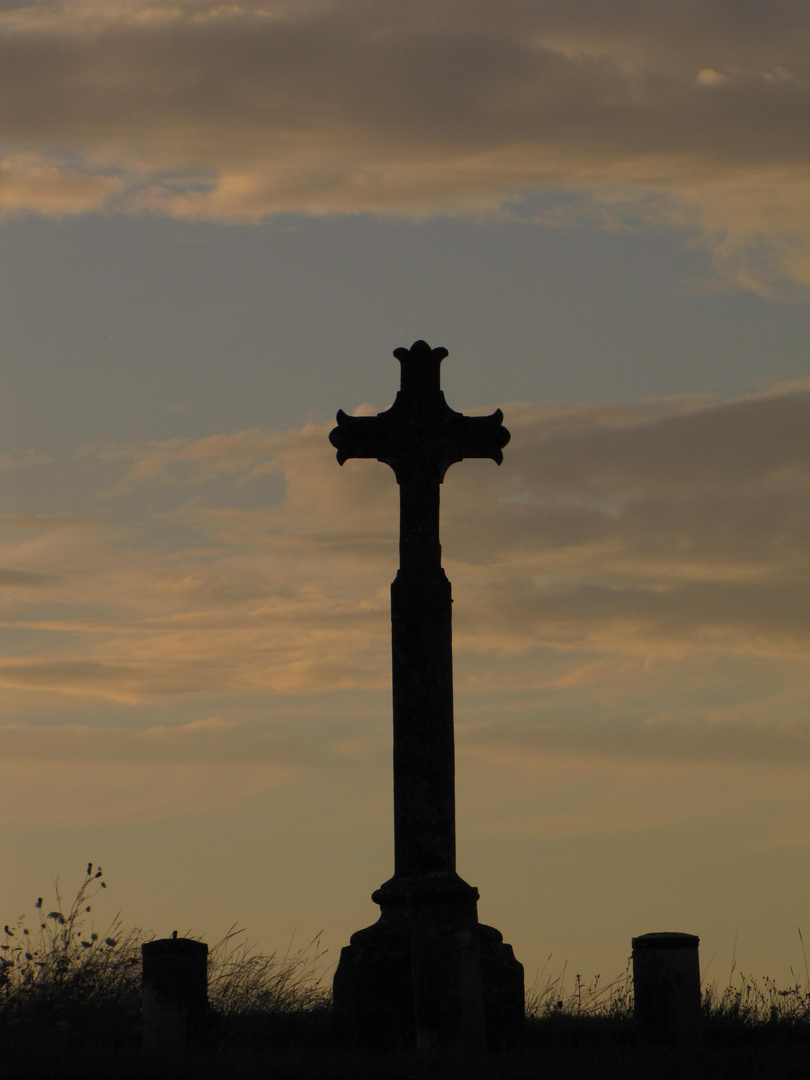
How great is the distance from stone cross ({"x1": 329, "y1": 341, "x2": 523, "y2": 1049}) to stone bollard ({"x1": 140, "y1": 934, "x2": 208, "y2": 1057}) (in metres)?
1.17

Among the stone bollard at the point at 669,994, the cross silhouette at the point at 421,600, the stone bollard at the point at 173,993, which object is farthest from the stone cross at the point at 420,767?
the stone bollard at the point at 173,993

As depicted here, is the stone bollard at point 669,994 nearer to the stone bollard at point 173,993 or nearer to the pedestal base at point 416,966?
the pedestal base at point 416,966

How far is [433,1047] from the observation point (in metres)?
8.91

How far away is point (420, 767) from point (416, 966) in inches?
72.2

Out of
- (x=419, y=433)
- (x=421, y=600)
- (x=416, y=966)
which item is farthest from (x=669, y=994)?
(x=419, y=433)

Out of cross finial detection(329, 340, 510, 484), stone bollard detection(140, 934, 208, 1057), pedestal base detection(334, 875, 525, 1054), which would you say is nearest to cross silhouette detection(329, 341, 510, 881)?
cross finial detection(329, 340, 510, 484)

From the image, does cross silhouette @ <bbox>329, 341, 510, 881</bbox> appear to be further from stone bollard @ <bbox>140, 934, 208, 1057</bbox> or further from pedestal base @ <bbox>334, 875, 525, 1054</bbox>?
stone bollard @ <bbox>140, 934, 208, 1057</bbox>

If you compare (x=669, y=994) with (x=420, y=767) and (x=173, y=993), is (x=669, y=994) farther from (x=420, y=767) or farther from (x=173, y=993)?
(x=173, y=993)

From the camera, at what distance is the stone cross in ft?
29.7

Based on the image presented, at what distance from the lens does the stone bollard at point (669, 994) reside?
378 inches

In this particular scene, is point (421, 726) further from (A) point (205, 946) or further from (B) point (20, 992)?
(B) point (20, 992)

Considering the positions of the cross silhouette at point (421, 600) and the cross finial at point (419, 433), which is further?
the cross finial at point (419, 433)

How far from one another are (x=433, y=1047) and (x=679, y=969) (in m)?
1.93

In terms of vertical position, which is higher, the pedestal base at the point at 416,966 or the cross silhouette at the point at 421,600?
the cross silhouette at the point at 421,600
